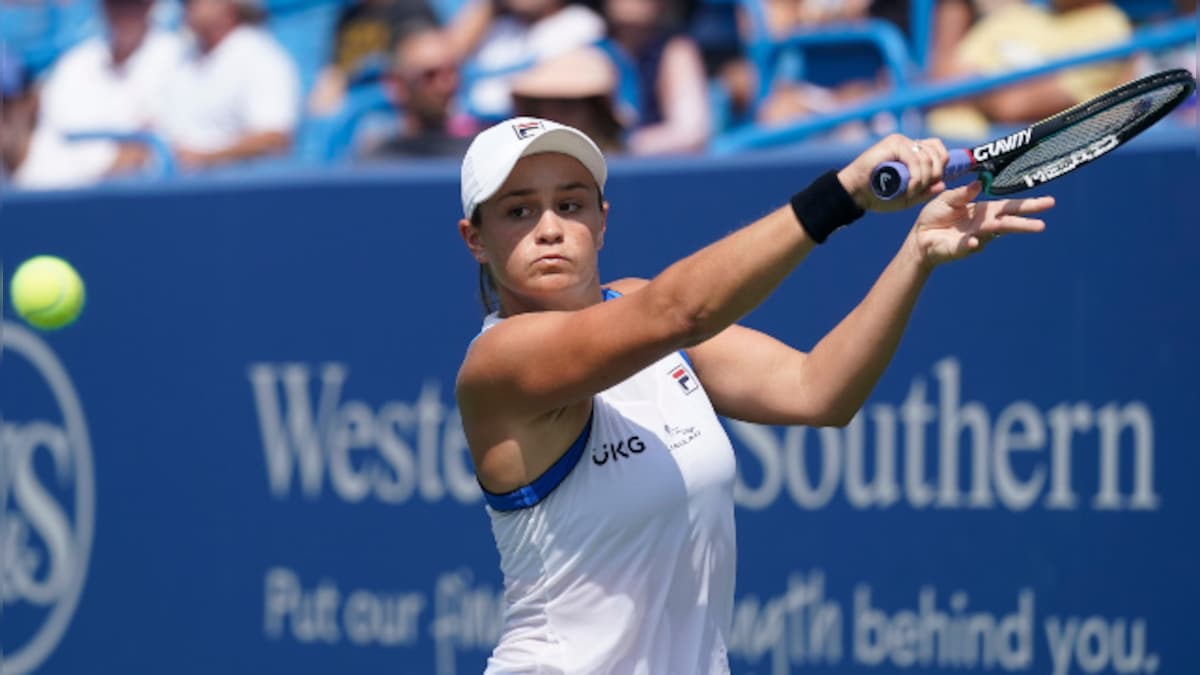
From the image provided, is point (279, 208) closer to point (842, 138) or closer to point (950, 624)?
point (842, 138)

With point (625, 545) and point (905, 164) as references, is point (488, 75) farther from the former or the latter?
→ point (905, 164)


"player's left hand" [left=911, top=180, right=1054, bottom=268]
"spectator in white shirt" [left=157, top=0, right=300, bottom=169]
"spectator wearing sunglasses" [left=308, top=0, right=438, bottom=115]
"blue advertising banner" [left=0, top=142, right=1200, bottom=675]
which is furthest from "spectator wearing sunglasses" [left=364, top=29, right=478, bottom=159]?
"player's left hand" [left=911, top=180, right=1054, bottom=268]

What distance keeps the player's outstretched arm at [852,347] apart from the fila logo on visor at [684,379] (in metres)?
0.16

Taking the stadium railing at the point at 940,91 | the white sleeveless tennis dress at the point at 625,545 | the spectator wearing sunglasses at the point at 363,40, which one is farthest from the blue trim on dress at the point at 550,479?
the spectator wearing sunglasses at the point at 363,40

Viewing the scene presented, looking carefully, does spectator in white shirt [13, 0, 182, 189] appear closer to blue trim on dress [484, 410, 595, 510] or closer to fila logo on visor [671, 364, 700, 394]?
fila logo on visor [671, 364, 700, 394]

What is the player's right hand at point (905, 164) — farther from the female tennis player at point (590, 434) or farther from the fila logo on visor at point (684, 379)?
the fila logo on visor at point (684, 379)

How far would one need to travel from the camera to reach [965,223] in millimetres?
3100

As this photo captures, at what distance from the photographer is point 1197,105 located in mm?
5441

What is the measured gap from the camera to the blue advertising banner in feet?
16.2

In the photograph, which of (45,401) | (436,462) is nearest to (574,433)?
(436,462)

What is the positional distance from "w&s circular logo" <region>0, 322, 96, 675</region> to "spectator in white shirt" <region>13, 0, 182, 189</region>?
1.50 metres

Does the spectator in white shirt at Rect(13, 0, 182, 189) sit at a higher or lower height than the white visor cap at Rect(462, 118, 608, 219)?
higher

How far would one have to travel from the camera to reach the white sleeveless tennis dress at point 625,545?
3.19 meters

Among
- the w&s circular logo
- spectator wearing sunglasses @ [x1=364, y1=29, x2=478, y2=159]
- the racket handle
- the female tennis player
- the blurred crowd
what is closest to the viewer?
the racket handle
